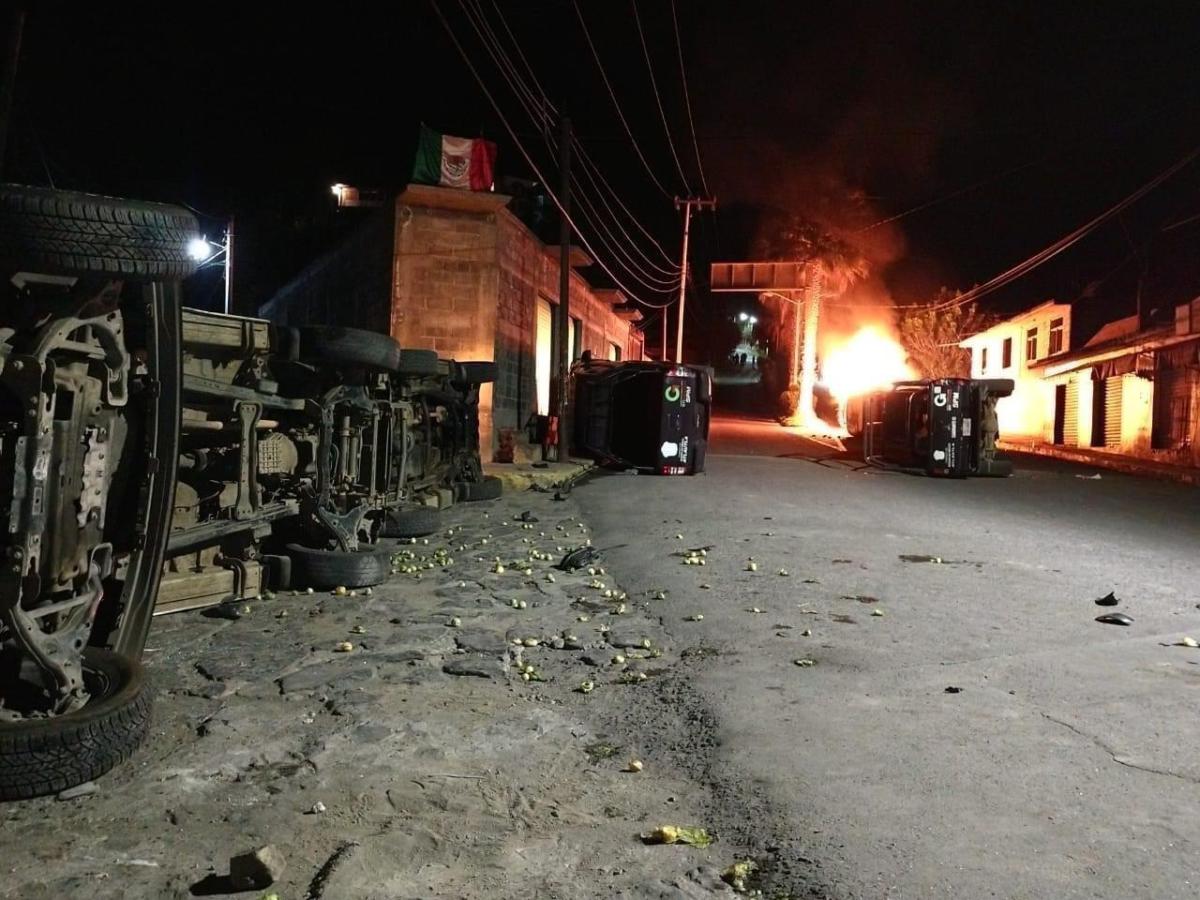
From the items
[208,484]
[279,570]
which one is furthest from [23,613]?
[279,570]

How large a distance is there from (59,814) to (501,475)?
12000 millimetres

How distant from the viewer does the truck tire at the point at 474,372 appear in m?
11.6

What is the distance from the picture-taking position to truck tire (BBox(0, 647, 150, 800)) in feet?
9.34

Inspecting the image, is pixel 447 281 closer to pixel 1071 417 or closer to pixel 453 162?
pixel 453 162

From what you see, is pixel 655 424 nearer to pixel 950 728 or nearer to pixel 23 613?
pixel 950 728

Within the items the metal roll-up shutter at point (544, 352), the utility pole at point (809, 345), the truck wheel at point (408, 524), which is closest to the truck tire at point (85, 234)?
the truck wheel at point (408, 524)

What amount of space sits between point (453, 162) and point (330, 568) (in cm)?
1272

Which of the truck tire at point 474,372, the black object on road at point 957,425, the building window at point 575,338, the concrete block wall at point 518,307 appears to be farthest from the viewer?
the building window at point 575,338

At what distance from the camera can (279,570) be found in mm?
6238

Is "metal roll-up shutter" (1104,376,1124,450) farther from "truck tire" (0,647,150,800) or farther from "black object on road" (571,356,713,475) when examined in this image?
"truck tire" (0,647,150,800)

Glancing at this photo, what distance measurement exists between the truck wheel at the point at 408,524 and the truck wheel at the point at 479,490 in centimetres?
290

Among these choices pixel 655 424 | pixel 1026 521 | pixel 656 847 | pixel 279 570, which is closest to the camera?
pixel 656 847

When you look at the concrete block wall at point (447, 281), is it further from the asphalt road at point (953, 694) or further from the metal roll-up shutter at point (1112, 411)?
the metal roll-up shutter at point (1112, 411)

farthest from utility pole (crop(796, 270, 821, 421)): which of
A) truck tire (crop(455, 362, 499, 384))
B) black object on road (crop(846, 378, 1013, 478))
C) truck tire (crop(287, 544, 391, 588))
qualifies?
truck tire (crop(287, 544, 391, 588))
